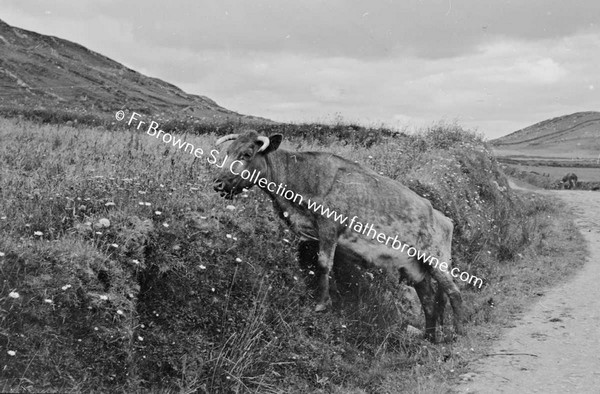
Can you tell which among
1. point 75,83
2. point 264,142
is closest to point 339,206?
point 264,142

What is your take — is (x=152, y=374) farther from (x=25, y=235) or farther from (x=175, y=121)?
(x=175, y=121)

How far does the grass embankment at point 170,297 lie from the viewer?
20.4 feet

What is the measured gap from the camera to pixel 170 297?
7508mm

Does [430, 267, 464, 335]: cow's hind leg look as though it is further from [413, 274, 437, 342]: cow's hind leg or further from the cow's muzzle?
the cow's muzzle

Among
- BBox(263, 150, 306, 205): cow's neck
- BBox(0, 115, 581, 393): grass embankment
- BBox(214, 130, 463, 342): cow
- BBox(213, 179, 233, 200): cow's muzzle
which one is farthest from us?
BBox(263, 150, 306, 205): cow's neck

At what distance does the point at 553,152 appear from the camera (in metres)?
76.8

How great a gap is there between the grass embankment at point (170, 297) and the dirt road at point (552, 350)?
0.50 m

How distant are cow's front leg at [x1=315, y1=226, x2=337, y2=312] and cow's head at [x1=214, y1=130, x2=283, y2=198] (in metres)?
1.48

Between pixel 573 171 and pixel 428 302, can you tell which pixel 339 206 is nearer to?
pixel 428 302

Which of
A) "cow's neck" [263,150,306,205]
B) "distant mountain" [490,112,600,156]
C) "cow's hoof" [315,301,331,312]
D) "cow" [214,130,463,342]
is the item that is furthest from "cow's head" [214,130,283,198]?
"distant mountain" [490,112,600,156]

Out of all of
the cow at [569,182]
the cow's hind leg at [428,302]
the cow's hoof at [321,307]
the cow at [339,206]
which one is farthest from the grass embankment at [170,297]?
the cow at [569,182]

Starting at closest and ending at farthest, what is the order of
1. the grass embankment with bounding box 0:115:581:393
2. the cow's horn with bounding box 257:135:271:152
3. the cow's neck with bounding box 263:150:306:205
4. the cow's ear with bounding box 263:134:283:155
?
1. the grass embankment with bounding box 0:115:581:393
2. the cow's horn with bounding box 257:135:271:152
3. the cow's ear with bounding box 263:134:283:155
4. the cow's neck with bounding box 263:150:306:205

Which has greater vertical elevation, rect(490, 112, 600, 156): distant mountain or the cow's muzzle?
rect(490, 112, 600, 156): distant mountain

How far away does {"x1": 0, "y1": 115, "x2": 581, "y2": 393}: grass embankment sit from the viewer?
621cm
